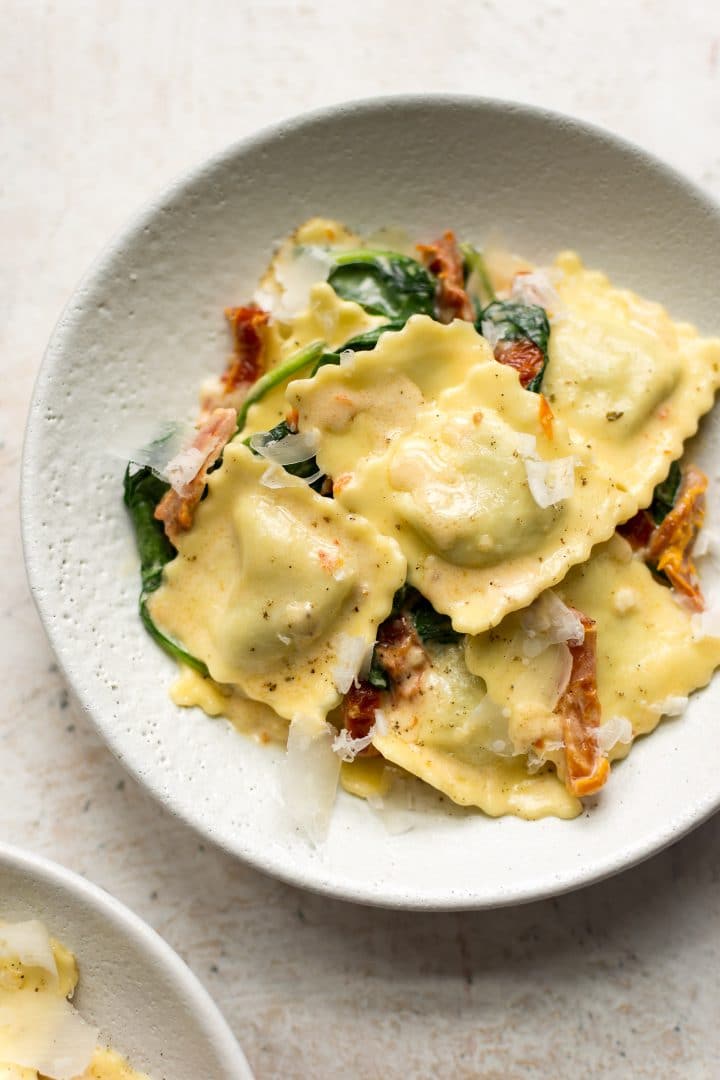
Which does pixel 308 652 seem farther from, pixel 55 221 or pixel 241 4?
pixel 241 4

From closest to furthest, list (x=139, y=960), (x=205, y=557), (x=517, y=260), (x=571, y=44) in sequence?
(x=139, y=960) → (x=205, y=557) → (x=517, y=260) → (x=571, y=44)

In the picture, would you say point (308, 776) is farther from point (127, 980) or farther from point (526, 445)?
point (526, 445)

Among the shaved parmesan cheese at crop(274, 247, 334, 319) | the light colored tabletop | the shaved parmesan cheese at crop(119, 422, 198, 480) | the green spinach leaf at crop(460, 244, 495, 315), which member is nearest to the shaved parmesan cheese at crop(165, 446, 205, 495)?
the shaved parmesan cheese at crop(119, 422, 198, 480)

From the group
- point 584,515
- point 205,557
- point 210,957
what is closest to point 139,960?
point 210,957

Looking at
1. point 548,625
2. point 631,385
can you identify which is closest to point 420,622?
point 548,625

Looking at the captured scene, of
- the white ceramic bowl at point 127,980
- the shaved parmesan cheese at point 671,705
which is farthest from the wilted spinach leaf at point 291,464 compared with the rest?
the white ceramic bowl at point 127,980

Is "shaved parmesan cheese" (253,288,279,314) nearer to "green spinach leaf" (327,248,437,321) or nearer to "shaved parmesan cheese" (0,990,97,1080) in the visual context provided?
"green spinach leaf" (327,248,437,321)
